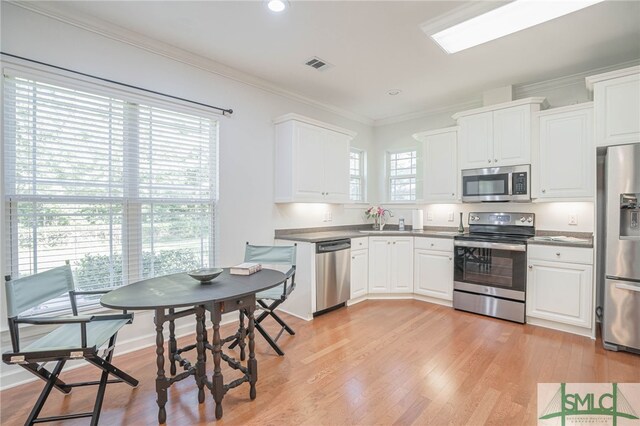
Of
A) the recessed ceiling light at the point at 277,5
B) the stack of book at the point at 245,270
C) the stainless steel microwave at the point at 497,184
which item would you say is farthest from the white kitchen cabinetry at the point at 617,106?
the stack of book at the point at 245,270

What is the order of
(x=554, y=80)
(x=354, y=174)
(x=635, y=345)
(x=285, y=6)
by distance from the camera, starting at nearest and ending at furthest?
(x=285, y=6) < (x=635, y=345) < (x=554, y=80) < (x=354, y=174)

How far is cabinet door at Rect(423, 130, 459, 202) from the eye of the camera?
4031mm

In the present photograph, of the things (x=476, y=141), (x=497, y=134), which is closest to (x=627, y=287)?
(x=497, y=134)

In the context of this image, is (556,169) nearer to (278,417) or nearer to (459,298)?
(459,298)

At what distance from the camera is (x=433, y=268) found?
391 centimetres

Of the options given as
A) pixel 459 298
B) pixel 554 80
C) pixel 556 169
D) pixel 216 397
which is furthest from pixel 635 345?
pixel 216 397

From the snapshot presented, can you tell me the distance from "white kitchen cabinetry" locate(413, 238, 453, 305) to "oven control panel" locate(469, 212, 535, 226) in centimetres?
62

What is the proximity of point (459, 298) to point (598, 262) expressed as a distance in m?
1.39

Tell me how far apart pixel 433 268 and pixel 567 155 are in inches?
74.3

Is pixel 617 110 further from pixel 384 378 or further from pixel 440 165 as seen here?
pixel 384 378

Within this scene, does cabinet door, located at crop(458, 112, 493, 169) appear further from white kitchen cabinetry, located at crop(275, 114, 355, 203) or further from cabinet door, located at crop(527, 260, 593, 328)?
white kitchen cabinetry, located at crop(275, 114, 355, 203)

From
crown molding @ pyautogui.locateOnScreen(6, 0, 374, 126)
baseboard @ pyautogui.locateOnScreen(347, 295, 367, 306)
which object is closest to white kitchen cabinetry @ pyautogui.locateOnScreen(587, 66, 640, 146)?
baseboard @ pyautogui.locateOnScreen(347, 295, 367, 306)

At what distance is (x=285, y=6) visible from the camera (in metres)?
2.26

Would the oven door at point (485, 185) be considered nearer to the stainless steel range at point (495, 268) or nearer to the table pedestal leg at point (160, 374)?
the stainless steel range at point (495, 268)
